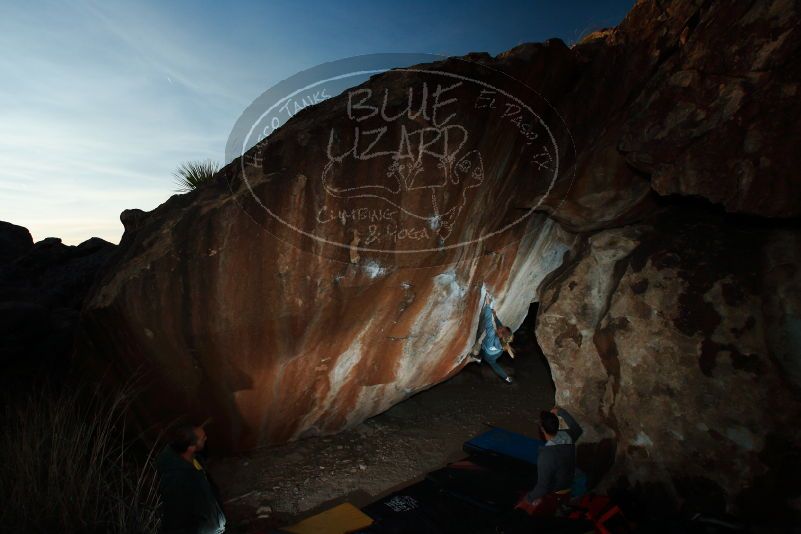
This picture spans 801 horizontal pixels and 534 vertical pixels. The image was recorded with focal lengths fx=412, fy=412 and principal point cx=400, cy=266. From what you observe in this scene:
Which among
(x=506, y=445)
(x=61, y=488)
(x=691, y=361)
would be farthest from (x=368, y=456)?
(x=691, y=361)

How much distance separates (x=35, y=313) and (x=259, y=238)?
415cm

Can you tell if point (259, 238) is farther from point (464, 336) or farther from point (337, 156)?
point (464, 336)

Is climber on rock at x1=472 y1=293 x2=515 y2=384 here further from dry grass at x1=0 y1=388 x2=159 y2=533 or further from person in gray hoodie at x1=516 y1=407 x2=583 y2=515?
Answer: dry grass at x1=0 y1=388 x2=159 y2=533

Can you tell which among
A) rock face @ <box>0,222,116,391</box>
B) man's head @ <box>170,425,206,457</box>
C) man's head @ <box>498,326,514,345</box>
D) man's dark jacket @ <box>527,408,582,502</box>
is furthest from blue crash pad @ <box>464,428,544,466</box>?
rock face @ <box>0,222,116,391</box>

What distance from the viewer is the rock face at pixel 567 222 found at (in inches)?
147

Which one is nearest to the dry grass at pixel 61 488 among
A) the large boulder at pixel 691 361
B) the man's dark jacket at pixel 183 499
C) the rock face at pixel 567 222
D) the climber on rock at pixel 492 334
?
the man's dark jacket at pixel 183 499

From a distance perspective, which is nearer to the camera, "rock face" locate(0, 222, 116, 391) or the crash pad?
the crash pad

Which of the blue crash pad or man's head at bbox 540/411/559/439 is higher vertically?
man's head at bbox 540/411/559/439

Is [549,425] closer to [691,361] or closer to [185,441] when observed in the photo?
[691,361]

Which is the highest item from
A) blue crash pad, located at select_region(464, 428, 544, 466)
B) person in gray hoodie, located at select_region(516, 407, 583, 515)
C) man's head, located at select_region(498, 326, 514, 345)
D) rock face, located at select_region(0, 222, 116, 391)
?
rock face, located at select_region(0, 222, 116, 391)

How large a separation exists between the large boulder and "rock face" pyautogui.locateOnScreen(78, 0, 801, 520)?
21mm

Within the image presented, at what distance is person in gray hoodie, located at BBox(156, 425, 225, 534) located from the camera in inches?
125

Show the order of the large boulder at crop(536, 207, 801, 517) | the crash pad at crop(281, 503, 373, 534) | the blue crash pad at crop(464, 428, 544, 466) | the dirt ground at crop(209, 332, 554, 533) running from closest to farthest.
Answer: the large boulder at crop(536, 207, 801, 517) < the crash pad at crop(281, 503, 373, 534) < the dirt ground at crop(209, 332, 554, 533) < the blue crash pad at crop(464, 428, 544, 466)

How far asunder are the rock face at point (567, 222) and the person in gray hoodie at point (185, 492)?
134 centimetres
